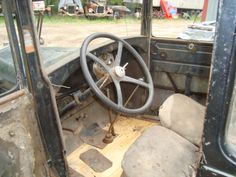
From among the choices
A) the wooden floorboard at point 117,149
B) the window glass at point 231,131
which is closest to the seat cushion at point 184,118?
the wooden floorboard at point 117,149

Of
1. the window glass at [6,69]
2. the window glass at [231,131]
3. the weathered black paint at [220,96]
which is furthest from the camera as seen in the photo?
the window glass at [6,69]

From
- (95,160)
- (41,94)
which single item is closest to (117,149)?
(95,160)

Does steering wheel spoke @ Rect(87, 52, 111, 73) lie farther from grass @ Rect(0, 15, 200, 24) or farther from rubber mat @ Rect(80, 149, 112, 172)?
rubber mat @ Rect(80, 149, 112, 172)

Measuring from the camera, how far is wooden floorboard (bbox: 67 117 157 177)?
7.27ft

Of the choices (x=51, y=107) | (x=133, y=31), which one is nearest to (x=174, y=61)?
(x=133, y=31)

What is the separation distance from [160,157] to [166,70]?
3.93ft

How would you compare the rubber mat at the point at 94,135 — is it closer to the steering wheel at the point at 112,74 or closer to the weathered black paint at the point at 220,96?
the steering wheel at the point at 112,74

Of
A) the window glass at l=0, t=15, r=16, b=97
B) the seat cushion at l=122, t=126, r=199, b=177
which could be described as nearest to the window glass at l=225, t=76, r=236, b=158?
the seat cushion at l=122, t=126, r=199, b=177

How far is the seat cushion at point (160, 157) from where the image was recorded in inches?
58.6

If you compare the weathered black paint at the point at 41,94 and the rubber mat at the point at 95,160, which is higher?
the weathered black paint at the point at 41,94

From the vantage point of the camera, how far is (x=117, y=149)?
244 cm

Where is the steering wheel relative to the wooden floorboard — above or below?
above

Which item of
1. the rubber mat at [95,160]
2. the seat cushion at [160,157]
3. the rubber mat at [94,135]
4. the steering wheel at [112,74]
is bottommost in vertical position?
the rubber mat at [95,160]

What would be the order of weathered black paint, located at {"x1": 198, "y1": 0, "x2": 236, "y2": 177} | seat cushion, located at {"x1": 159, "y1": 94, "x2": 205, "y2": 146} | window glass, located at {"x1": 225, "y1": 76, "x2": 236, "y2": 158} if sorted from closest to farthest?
weathered black paint, located at {"x1": 198, "y1": 0, "x2": 236, "y2": 177} → window glass, located at {"x1": 225, "y1": 76, "x2": 236, "y2": 158} → seat cushion, located at {"x1": 159, "y1": 94, "x2": 205, "y2": 146}
